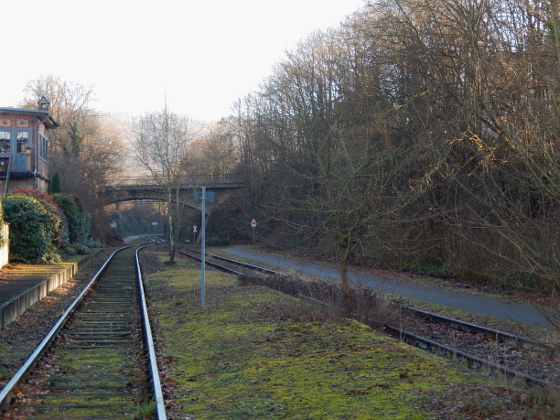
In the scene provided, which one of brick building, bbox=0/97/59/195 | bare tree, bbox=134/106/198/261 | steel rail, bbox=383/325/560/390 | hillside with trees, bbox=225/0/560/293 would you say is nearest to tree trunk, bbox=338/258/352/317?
hillside with trees, bbox=225/0/560/293

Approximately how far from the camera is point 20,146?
43312 mm

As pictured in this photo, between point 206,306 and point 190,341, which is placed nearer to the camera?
point 190,341

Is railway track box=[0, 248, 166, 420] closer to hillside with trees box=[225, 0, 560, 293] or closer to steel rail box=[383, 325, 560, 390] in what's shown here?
steel rail box=[383, 325, 560, 390]

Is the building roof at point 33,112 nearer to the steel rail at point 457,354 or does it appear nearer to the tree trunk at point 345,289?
the tree trunk at point 345,289

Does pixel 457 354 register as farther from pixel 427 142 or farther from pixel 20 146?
pixel 20 146

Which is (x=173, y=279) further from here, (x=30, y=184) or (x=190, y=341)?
(x=30, y=184)

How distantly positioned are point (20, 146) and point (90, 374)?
38.6 metres

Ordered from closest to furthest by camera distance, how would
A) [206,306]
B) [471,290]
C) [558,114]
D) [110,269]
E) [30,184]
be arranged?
[558,114] < [206,306] < [471,290] < [110,269] < [30,184]

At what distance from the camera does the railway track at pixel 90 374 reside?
22.9ft

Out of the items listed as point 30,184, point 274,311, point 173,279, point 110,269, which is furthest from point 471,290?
point 30,184

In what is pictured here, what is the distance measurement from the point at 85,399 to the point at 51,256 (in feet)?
73.3

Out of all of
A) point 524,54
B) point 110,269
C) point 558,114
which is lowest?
point 110,269

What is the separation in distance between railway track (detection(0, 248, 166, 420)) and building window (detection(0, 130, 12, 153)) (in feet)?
105

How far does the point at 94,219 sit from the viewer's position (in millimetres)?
60375
